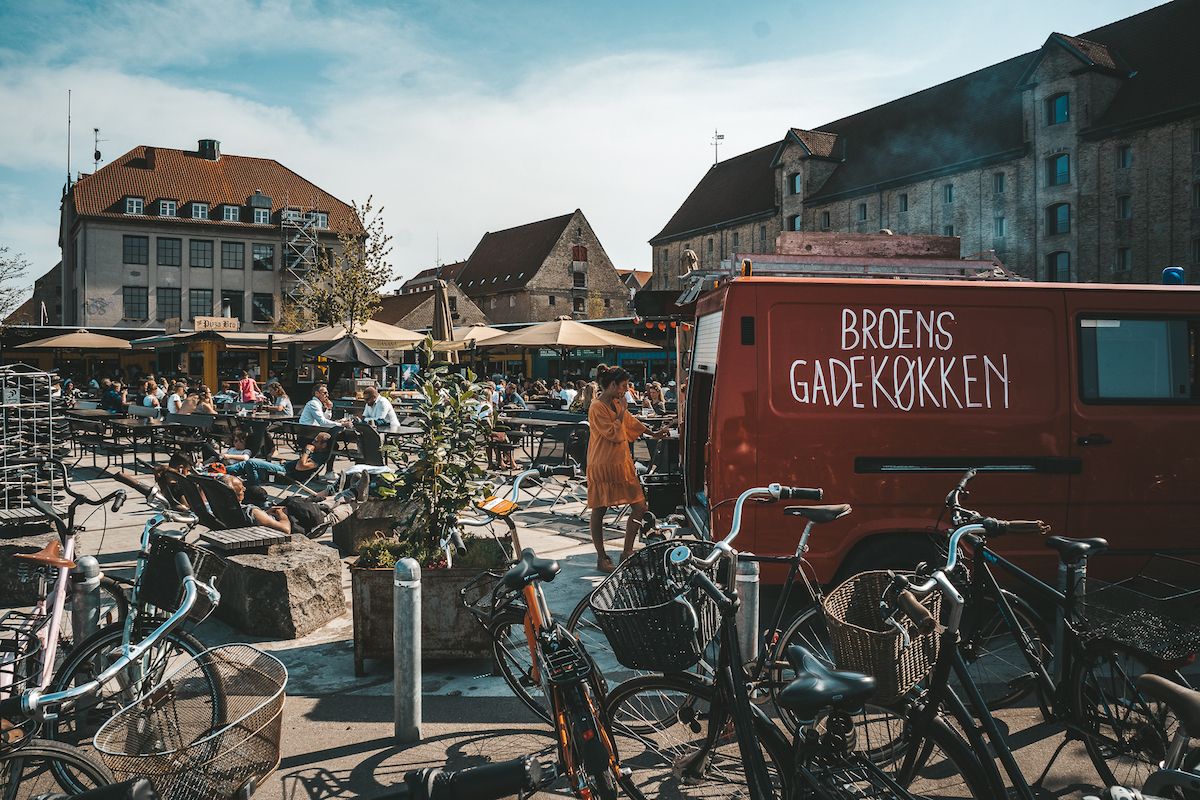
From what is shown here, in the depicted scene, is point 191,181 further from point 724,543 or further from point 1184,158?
point 724,543

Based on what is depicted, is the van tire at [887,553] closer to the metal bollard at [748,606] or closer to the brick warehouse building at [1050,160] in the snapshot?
the metal bollard at [748,606]

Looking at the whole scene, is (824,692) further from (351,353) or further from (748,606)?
(351,353)

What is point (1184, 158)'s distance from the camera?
37312mm

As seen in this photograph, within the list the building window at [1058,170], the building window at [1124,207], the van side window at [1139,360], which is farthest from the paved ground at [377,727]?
the building window at [1058,170]

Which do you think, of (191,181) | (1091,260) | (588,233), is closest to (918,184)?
(1091,260)

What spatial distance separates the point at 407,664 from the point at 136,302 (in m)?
61.2

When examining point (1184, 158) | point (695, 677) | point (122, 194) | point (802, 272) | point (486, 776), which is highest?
point (122, 194)

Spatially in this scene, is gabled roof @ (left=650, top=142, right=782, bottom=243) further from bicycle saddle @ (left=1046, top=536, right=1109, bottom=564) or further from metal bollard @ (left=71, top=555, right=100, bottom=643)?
metal bollard @ (left=71, top=555, right=100, bottom=643)

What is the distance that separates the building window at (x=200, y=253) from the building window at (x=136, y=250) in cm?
255

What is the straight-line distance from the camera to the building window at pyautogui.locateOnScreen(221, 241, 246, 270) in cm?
5997

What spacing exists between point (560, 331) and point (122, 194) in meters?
49.8

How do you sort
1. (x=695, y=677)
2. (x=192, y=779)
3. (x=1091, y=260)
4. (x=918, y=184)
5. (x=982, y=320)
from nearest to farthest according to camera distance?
1. (x=192, y=779)
2. (x=695, y=677)
3. (x=982, y=320)
4. (x=1091, y=260)
5. (x=918, y=184)

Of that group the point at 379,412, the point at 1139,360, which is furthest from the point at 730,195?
the point at 1139,360

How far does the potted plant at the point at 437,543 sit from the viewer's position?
5.18 meters
